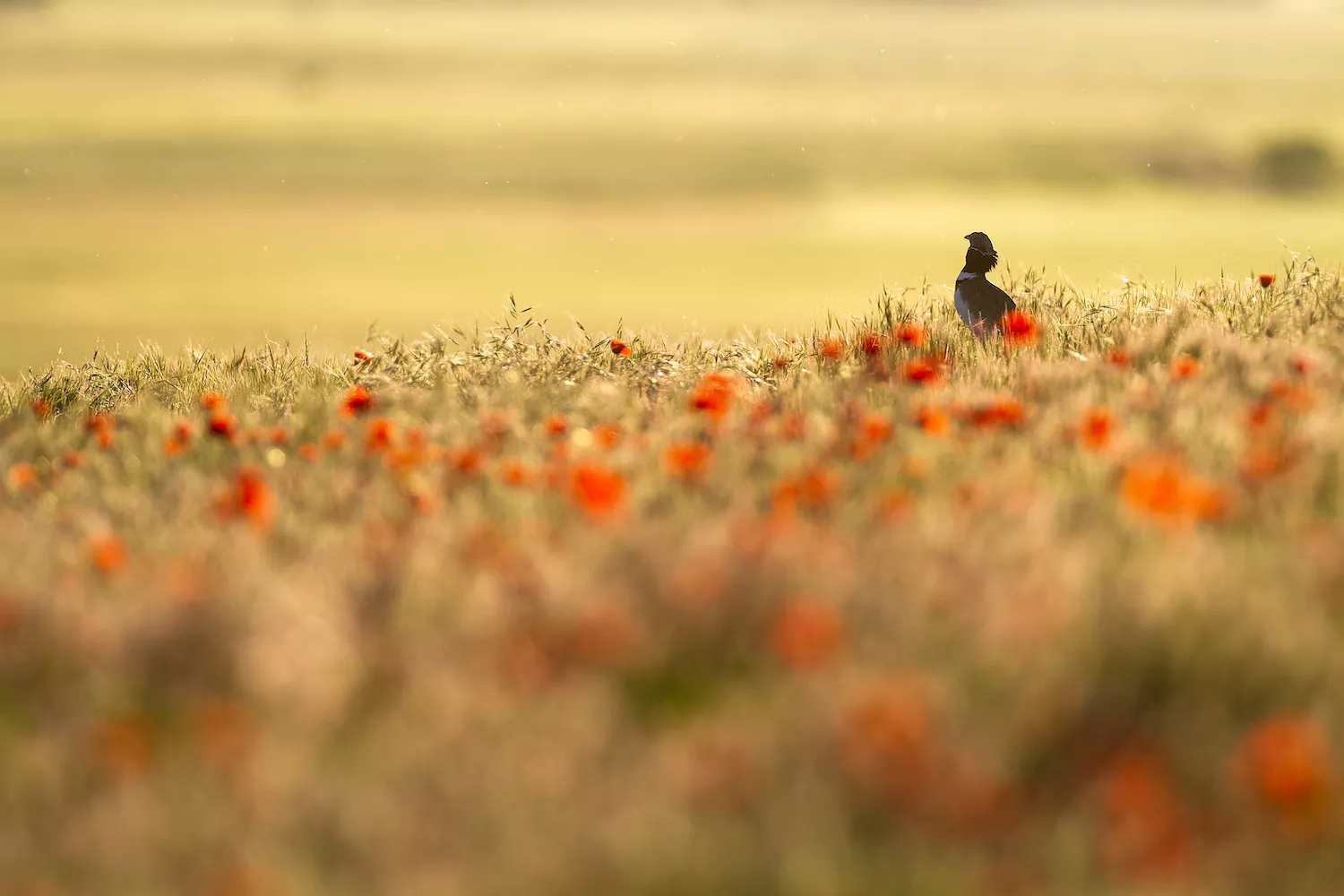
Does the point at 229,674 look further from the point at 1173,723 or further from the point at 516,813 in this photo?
the point at 1173,723

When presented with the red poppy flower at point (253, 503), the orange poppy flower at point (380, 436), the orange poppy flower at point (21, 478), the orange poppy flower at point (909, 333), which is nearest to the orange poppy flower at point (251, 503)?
the red poppy flower at point (253, 503)

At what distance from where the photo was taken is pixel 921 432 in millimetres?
3951

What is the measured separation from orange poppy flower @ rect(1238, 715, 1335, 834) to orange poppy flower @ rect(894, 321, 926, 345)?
336 cm

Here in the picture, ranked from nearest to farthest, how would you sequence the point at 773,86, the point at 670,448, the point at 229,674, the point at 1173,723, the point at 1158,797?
the point at 1158,797 < the point at 1173,723 < the point at 229,674 < the point at 670,448 < the point at 773,86

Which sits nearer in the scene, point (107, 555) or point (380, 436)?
point (107, 555)

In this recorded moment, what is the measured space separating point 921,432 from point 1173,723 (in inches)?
70.4

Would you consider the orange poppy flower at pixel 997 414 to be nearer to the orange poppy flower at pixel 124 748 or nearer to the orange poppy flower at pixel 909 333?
the orange poppy flower at pixel 909 333

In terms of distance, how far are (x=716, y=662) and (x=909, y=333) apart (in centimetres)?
302

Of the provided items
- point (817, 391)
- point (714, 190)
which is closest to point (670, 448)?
point (817, 391)

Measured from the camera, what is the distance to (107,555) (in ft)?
10.1

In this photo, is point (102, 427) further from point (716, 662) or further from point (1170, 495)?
point (1170, 495)

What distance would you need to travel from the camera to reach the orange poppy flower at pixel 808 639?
90.7 inches

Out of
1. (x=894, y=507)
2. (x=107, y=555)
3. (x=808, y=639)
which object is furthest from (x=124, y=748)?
(x=894, y=507)

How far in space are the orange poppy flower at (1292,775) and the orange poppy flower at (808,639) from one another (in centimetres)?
64
